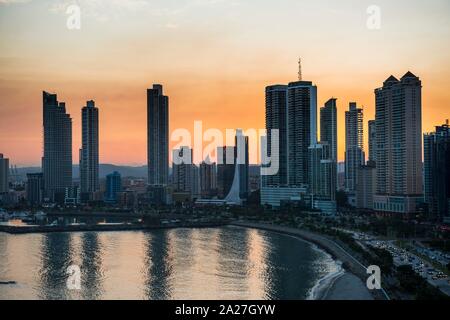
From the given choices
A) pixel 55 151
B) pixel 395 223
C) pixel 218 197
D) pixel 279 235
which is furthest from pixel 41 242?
pixel 55 151

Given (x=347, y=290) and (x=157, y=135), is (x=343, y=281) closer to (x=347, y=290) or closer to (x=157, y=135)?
(x=347, y=290)

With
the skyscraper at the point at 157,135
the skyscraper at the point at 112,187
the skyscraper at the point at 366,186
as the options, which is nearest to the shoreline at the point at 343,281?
the skyscraper at the point at 366,186

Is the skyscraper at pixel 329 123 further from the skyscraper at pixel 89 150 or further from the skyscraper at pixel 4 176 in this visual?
the skyscraper at pixel 4 176

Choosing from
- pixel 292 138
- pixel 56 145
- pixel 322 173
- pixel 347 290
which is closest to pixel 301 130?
pixel 292 138

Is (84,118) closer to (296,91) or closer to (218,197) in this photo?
(218,197)

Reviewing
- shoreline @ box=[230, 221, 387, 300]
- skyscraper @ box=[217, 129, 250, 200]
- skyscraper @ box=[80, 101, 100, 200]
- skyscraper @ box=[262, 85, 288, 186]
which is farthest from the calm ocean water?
skyscraper @ box=[80, 101, 100, 200]

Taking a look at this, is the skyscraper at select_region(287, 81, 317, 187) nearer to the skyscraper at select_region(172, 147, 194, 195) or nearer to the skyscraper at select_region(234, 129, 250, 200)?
the skyscraper at select_region(234, 129, 250, 200)
